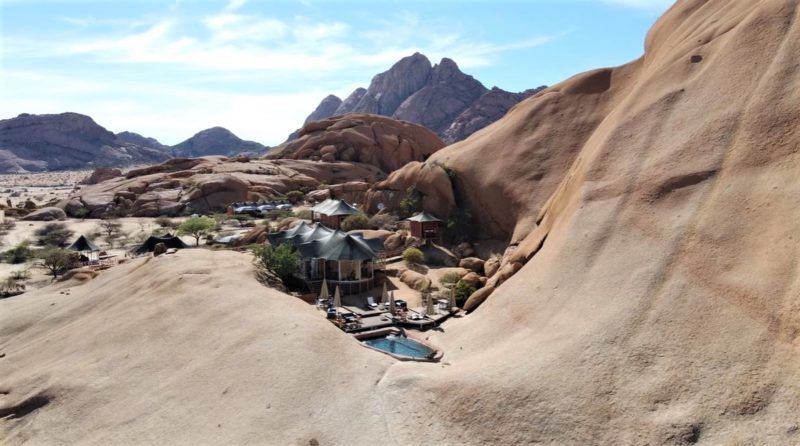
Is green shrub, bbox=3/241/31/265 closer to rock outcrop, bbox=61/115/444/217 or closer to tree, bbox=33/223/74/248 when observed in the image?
tree, bbox=33/223/74/248

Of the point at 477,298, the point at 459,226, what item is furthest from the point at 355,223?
the point at 477,298

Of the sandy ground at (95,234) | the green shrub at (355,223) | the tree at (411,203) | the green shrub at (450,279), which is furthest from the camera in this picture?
the sandy ground at (95,234)

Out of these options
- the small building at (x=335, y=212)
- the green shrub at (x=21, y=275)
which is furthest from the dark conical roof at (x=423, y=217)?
the green shrub at (x=21, y=275)

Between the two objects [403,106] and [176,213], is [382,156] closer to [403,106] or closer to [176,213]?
[176,213]

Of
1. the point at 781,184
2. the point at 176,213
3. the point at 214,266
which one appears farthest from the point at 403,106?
the point at 781,184

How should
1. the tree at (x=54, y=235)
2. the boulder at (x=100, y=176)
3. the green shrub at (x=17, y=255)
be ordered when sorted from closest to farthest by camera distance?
the green shrub at (x=17, y=255), the tree at (x=54, y=235), the boulder at (x=100, y=176)

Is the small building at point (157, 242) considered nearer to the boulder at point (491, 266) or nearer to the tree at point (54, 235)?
the tree at point (54, 235)

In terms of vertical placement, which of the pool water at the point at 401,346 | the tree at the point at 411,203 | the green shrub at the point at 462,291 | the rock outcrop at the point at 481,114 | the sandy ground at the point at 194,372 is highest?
the rock outcrop at the point at 481,114

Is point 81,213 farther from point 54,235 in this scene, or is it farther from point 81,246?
point 81,246
